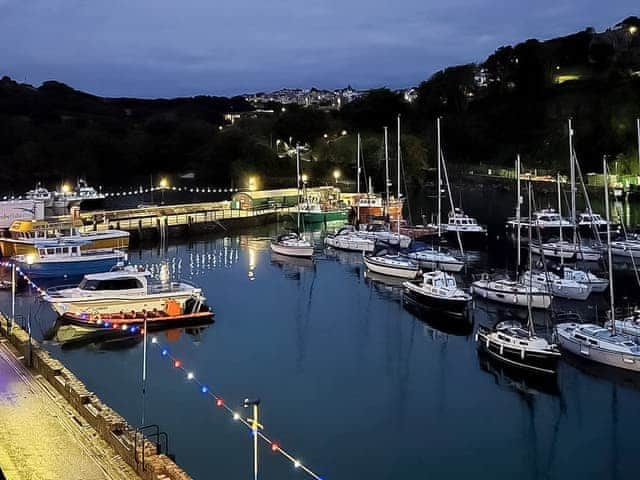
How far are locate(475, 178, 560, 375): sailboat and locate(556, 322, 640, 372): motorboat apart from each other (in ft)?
2.79

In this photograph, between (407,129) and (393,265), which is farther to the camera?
(407,129)

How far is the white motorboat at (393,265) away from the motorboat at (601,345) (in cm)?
1033

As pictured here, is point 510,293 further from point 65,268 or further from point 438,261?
point 65,268

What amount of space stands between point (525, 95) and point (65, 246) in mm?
79970

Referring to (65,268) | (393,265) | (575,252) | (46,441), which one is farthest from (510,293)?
(65,268)

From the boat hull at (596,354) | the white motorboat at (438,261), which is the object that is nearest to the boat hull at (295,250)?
the white motorboat at (438,261)

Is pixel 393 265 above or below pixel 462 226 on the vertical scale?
below

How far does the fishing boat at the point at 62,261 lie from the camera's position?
3095 cm

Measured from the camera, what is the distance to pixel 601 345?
18.6 m

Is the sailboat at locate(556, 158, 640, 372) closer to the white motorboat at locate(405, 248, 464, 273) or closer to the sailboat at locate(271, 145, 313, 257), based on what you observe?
the white motorboat at locate(405, 248, 464, 273)

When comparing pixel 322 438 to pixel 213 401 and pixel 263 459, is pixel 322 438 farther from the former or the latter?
pixel 213 401

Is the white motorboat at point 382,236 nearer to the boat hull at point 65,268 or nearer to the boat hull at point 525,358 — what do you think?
the boat hull at point 65,268

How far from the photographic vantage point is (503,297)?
25188 mm

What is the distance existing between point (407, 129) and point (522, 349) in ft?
263
